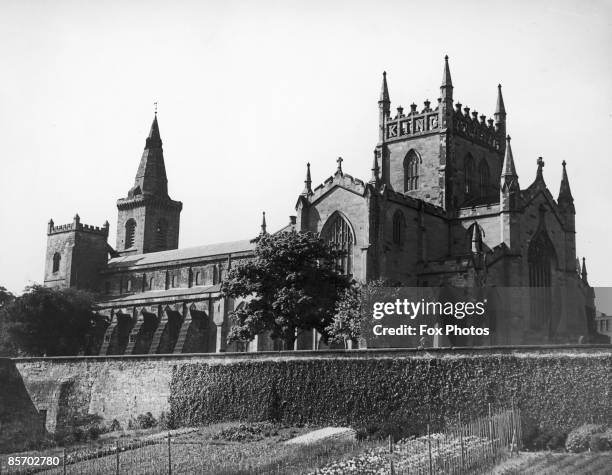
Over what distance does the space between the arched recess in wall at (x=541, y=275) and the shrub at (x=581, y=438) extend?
33.3 m

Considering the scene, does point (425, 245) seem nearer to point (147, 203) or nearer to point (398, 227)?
point (398, 227)

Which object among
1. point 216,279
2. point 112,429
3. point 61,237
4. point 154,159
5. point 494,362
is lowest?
point 112,429

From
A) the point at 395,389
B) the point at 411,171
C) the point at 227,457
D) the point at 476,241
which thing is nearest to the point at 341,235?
the point at 476,241

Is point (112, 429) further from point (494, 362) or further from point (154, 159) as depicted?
point (154, 159)

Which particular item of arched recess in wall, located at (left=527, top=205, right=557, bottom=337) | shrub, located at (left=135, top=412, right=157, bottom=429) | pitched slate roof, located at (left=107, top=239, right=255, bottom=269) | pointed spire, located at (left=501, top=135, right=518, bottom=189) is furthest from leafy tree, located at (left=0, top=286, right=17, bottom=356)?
arched recess in wall, located at (left=527, top=205, right=557, bottom=337)

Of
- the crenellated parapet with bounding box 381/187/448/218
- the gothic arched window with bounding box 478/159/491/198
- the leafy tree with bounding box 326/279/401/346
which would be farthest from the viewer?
the gothic arched window with bounding box 478/159/491/198

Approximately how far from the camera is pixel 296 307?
51281mm

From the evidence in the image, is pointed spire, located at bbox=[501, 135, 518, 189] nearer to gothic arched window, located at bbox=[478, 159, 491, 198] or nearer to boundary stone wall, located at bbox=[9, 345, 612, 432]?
gothic arched window, located at bbox=[478, 159, 491, 198]

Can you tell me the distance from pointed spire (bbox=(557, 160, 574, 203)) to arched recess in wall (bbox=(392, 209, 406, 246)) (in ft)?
49.2

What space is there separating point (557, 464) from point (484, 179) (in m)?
49.7

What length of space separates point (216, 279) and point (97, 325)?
37.5 ft

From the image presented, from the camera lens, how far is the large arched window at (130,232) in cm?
9894

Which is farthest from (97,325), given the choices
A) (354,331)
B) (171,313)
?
(354,331)

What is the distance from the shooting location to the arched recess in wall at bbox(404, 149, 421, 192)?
71.5m
